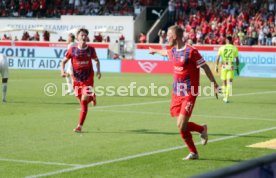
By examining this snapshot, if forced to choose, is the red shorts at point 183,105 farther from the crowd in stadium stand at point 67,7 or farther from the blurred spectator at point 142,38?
the crowd in stadium stand at point 67,7

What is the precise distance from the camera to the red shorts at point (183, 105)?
1112 centimetres

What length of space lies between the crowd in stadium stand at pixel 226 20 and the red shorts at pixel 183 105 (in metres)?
32.9

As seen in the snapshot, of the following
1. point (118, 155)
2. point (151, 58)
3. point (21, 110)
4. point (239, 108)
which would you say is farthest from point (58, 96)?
point (151, 58)

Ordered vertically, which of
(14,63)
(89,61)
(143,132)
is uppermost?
(89,61)

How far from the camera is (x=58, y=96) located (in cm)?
2459

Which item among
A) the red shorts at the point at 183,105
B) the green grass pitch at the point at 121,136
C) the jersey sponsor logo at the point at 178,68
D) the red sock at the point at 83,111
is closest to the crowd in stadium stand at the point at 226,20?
the green grass pitch at the point at 121,136

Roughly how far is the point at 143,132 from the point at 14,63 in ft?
99.5

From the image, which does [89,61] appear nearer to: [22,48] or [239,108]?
[239,108]

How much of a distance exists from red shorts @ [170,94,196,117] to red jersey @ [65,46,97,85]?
164 inches

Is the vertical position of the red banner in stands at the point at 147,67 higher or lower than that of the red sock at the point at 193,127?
lower

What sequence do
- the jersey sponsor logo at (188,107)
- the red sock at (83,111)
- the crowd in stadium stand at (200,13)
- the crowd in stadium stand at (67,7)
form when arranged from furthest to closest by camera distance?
the crowd in stadium stand at (67,7) < the crowd in stadium stand at (200,13) < the red sock at (83,111) < the jersey sponsor logo at (188,107)

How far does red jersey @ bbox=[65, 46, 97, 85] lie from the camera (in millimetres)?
15211

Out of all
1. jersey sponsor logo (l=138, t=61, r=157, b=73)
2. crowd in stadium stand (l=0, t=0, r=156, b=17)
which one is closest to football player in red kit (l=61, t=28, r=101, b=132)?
jersey sponsor logo (l=138, t=61, r=157, b=73)

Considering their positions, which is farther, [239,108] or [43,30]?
[43,30]
